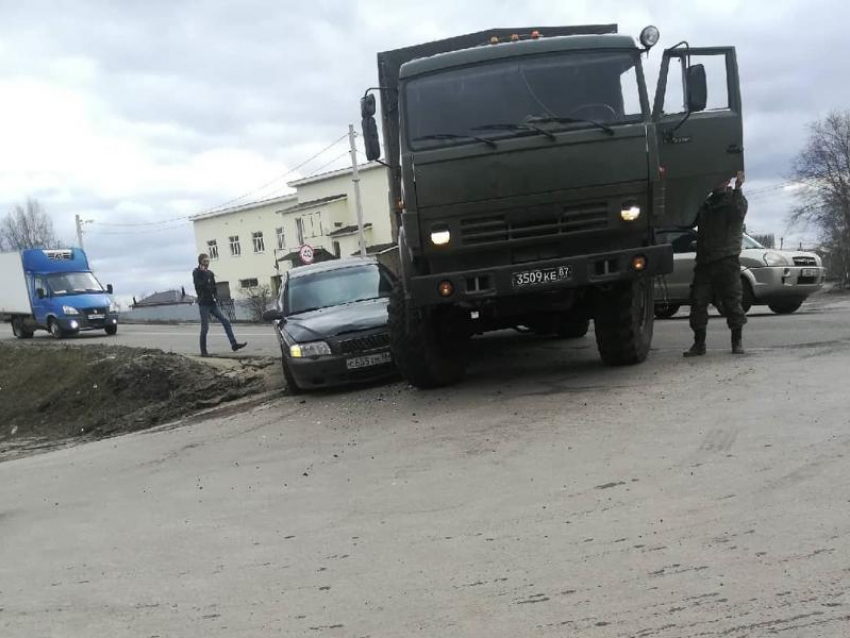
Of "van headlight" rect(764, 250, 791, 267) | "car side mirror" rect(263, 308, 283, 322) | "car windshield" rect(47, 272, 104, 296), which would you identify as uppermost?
"car windshield" rect(47, 272, 104, 296)

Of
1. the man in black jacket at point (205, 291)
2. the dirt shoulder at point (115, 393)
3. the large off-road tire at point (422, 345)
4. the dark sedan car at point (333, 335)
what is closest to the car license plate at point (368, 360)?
the dark sedan car at point (333, 335)

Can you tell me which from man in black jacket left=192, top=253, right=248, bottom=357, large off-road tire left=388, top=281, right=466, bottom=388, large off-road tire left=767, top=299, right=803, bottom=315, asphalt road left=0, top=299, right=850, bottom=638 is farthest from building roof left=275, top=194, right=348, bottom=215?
asphalt road left=0, top=299, right=850, bottom=638

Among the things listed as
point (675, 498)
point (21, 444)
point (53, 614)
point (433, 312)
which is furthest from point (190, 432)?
point (675, 498)

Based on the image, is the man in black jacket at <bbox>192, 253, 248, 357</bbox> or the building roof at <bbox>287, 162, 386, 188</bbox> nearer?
the man in black jacket at <bbox>192, 253, 248, 357</bbox>

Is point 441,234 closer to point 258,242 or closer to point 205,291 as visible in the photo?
point 205,291

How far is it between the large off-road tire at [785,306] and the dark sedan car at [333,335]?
317 inches

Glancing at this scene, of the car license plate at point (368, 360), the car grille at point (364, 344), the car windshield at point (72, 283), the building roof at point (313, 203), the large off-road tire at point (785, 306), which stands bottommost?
→ the large off-road tire at point (785, 306)

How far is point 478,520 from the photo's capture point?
16.1 ft

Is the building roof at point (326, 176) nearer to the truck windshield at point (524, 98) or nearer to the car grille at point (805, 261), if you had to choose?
the car grille at point (805, 261)

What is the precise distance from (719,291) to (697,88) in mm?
2362

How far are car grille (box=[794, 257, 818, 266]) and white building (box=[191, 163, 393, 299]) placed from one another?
30.8m

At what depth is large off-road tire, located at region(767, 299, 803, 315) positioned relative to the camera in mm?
15641

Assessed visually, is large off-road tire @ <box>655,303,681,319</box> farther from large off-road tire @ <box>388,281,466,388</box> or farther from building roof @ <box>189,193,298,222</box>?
building roof @ <box>189,193,298,222</box>

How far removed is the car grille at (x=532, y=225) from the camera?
785cm
